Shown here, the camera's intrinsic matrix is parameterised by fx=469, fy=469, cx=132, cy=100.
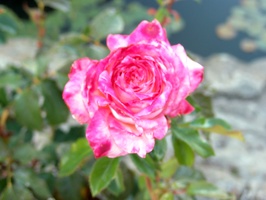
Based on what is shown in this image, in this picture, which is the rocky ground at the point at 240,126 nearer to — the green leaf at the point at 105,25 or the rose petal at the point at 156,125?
the green leaf at the point at 105,25

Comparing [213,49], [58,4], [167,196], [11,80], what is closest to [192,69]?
[167,196]

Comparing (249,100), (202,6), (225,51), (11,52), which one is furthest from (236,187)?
(202,6)

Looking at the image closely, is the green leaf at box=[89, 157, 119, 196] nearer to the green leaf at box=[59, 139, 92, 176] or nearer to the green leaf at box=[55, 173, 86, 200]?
the green leaf at box=[59, 139, 92, 176]

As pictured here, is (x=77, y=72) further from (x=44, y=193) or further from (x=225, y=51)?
(x=225, y=51)

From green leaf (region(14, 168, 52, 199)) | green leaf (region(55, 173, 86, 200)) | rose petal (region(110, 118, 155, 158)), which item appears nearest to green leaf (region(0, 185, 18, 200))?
green leaf (region(14, 168, 52, 199))

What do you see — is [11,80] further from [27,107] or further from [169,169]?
[169,169]

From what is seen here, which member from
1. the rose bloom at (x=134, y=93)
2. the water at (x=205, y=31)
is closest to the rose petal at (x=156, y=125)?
the rose bloom at (x=134, y=93)
